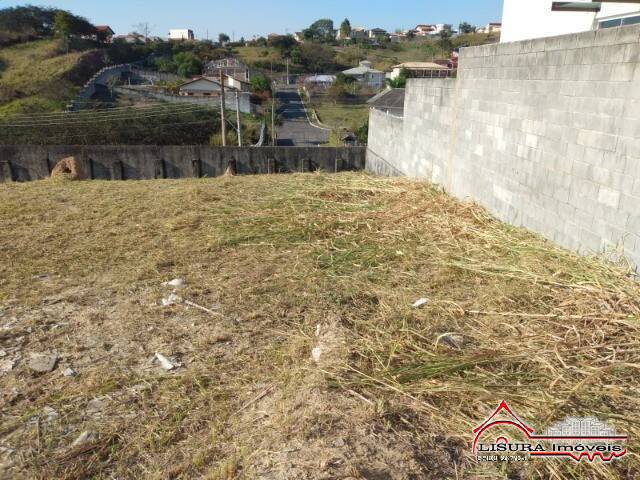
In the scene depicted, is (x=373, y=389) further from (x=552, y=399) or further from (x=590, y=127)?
(x=590, y=127)

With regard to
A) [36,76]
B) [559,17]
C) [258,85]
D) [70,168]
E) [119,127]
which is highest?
[559,17]

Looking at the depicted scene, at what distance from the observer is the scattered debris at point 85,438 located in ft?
7.64

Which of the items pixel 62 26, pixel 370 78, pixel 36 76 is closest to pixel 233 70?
pixel 370 78

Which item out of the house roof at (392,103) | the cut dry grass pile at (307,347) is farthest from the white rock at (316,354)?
the house roof at (392,103)

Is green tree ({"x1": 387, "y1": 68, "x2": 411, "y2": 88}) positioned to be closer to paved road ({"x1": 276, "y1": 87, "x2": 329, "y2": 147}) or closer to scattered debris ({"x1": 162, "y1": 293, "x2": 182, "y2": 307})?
paved road ({"x1": 276, "y1": 87, "x2": 329, "y2": 147})

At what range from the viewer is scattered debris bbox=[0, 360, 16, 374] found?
2.98 m

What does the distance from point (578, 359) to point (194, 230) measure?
4.57 meters

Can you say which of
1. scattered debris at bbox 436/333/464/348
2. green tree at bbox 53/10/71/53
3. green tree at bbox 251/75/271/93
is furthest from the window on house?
green tree at bbox 53/10/71/53

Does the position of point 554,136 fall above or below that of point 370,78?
above

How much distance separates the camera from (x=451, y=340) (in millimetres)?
3096

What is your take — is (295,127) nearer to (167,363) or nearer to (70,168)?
(70,168)

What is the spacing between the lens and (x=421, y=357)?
2.88 metres

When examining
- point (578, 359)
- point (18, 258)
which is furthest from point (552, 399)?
point (18, 258)
